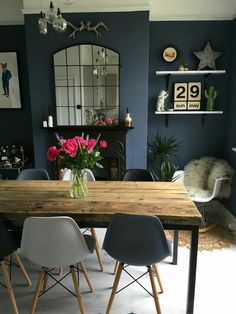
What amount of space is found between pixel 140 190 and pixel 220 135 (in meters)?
2.03

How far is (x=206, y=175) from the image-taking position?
3.39 metres

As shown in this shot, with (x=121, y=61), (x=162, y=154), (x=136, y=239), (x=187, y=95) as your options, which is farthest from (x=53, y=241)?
(x=187, y=95)

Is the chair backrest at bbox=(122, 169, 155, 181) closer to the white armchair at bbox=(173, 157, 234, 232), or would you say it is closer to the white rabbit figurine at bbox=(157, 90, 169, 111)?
the white armchair at bbox=(173, 157, 234, 232)

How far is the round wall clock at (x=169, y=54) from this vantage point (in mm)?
3418

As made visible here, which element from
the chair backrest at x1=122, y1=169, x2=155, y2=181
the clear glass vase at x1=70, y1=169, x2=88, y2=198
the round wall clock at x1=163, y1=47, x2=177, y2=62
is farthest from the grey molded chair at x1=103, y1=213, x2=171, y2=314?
Result: the round wall clock at x1=163, y1=47, x2=177, y2=62

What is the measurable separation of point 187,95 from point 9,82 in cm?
256

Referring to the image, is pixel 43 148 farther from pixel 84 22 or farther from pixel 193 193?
pixel 193 193


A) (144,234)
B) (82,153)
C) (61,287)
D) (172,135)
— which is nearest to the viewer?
(144,234)

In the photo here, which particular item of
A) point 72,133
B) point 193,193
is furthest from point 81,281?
point 72,133

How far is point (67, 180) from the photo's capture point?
2.53m

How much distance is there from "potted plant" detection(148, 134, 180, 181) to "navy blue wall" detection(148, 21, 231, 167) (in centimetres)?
9

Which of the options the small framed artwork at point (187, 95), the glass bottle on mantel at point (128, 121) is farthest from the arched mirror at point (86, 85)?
the small framed artwork at point (187, 95)

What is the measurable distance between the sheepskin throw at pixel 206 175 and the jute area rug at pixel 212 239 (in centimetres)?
44

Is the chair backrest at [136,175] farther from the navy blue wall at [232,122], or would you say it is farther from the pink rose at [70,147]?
the navy blue wall at [232,122]
